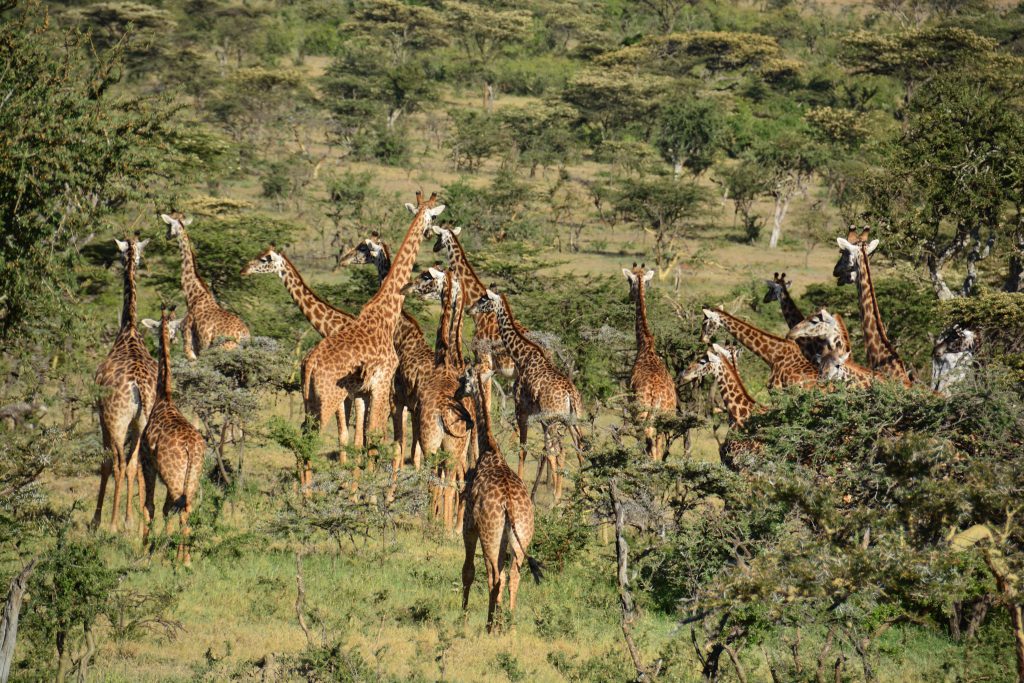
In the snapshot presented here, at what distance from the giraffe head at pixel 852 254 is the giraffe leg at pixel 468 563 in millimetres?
6784

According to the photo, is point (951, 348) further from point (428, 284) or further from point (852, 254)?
point (428, 284)

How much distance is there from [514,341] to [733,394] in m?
2.95

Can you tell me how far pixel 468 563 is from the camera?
10.2 metres

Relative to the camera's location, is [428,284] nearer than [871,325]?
Yes

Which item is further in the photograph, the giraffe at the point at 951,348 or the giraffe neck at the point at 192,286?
the giraffe neck at the point at 192,286

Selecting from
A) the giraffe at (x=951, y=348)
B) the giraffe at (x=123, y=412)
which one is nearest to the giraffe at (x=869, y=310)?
the giraffe at (x=951, y=348)

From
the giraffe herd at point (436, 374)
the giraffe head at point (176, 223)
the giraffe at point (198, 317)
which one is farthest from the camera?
the giraffe head at point (176, 223)

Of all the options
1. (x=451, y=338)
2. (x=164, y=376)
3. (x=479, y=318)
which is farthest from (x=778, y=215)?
(x=164, y=376)

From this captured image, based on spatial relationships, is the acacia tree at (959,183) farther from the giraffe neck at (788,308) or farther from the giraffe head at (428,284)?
the giraffe head at (428,284)

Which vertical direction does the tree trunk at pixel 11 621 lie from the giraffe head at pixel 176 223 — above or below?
below

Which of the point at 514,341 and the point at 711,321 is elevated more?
the point at 711,321

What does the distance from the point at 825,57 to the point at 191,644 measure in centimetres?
6937

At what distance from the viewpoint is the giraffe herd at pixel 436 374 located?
11.6 meters

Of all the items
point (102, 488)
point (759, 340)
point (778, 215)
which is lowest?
point (778, 215)
